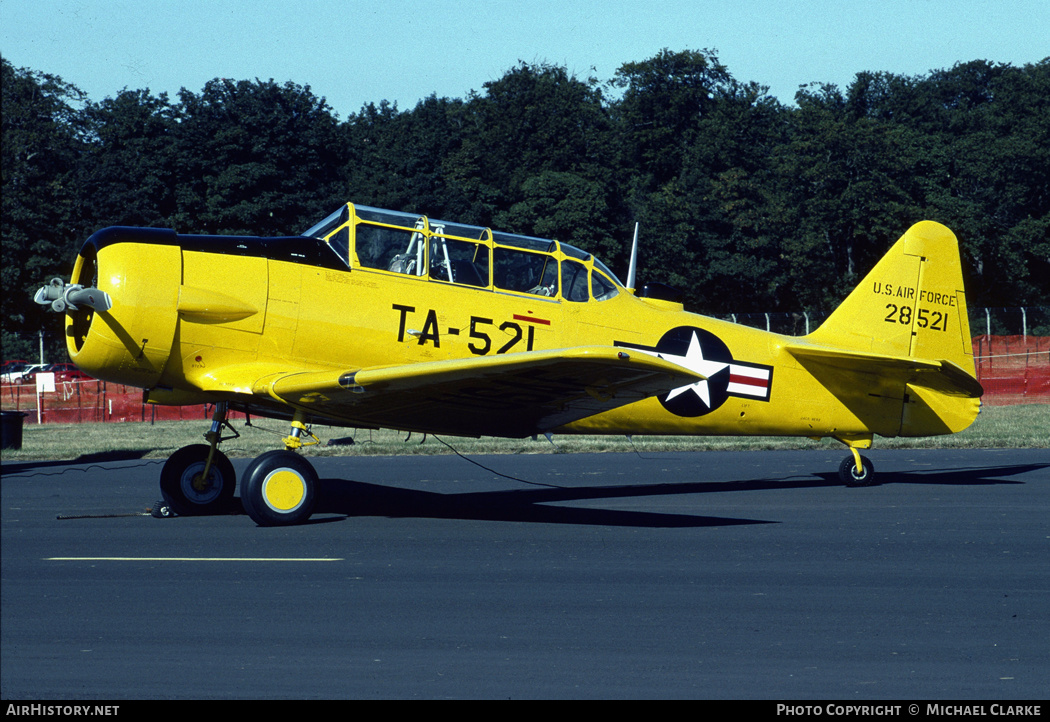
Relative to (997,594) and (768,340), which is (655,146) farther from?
(997,594)

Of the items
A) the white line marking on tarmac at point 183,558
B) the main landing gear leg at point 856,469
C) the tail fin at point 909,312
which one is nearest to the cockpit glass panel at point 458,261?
the white line marking on tarmac at point 183,558

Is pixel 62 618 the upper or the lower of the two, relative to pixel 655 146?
lower

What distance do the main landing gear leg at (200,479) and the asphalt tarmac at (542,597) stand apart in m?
0.30

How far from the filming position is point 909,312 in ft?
40.0

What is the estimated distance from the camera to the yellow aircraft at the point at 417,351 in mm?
8445

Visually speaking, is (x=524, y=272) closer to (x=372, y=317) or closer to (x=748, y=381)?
(x=372, y=317)

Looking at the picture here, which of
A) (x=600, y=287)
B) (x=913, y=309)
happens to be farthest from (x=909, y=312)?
(x=600, y=287)

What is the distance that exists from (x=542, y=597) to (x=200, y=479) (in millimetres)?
4813

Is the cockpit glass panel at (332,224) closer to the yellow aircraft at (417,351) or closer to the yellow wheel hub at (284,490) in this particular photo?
the yellow aircraft at (417,351)

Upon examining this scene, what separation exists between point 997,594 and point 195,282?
675cm

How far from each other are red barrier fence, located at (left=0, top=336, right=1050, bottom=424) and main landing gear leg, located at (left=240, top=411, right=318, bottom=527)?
65.1 feet

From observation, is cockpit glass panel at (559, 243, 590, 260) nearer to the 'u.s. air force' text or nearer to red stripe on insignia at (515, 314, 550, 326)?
red stripe on insignia at (515, 314, 550, 326)

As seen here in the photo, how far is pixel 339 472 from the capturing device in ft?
43.7

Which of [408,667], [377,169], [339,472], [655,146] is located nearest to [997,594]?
[408,667]
